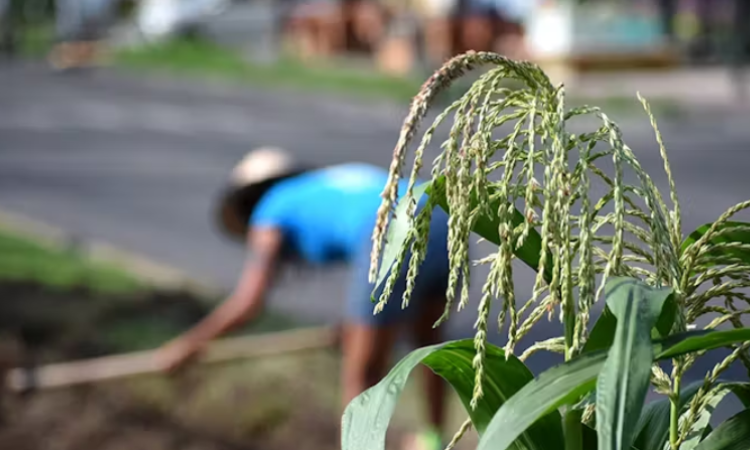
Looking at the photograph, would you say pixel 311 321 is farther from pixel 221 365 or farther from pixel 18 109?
pixel 18 109

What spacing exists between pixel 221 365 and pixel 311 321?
163 centimetres

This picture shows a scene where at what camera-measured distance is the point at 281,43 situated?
38781 millimetres

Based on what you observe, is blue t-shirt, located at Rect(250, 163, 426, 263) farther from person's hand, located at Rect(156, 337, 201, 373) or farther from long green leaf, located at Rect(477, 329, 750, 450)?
long green leaf, located at Rect(477, 329, 750, 450)

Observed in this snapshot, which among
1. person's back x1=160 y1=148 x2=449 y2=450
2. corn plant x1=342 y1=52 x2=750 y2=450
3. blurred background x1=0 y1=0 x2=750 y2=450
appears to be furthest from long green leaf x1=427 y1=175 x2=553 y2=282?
person's back x1=160 y1=148 x2=449 y2=450

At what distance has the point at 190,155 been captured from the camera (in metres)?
16.7

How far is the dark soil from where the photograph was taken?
5.36 m

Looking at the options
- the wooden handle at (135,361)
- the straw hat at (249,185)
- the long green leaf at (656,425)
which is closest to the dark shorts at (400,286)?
the straw hat at (249,185)

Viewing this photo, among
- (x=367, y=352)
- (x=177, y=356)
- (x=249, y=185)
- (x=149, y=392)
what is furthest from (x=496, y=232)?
(x=149, y=392)

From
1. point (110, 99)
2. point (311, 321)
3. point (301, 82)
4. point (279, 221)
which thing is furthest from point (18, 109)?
point (279, 221)

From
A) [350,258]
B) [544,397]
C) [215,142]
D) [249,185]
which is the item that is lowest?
[215,142]

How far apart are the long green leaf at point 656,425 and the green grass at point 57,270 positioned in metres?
6.59

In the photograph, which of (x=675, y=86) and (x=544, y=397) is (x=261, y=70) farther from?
(x=544, y=397)

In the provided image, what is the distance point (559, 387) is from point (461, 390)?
0.22 meters

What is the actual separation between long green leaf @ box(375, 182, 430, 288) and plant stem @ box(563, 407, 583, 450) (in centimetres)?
23
